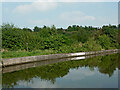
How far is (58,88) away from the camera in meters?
8.10

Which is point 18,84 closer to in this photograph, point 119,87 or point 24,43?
point 119,87

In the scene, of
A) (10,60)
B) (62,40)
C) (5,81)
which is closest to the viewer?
(5,81)

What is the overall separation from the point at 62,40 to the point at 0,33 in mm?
9489

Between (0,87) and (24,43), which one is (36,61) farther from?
(0,87)

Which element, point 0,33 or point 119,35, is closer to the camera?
point 0,33

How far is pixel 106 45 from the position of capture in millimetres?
34094

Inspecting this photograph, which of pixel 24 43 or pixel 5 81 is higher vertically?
pixel 24 43

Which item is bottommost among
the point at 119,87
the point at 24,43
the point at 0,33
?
the point at 119,87

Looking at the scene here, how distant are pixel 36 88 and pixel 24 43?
12.8 m

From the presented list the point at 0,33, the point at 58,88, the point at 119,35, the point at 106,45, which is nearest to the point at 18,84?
the point at 58,88

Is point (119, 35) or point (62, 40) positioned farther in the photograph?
point (119, 35)

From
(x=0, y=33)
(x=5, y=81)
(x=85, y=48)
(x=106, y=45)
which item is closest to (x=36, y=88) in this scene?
(x=5, y=81)

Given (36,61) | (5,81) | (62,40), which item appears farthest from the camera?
(62,40)

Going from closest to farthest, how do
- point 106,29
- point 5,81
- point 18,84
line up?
point 18,84 → point 5,81 → point 106,29
